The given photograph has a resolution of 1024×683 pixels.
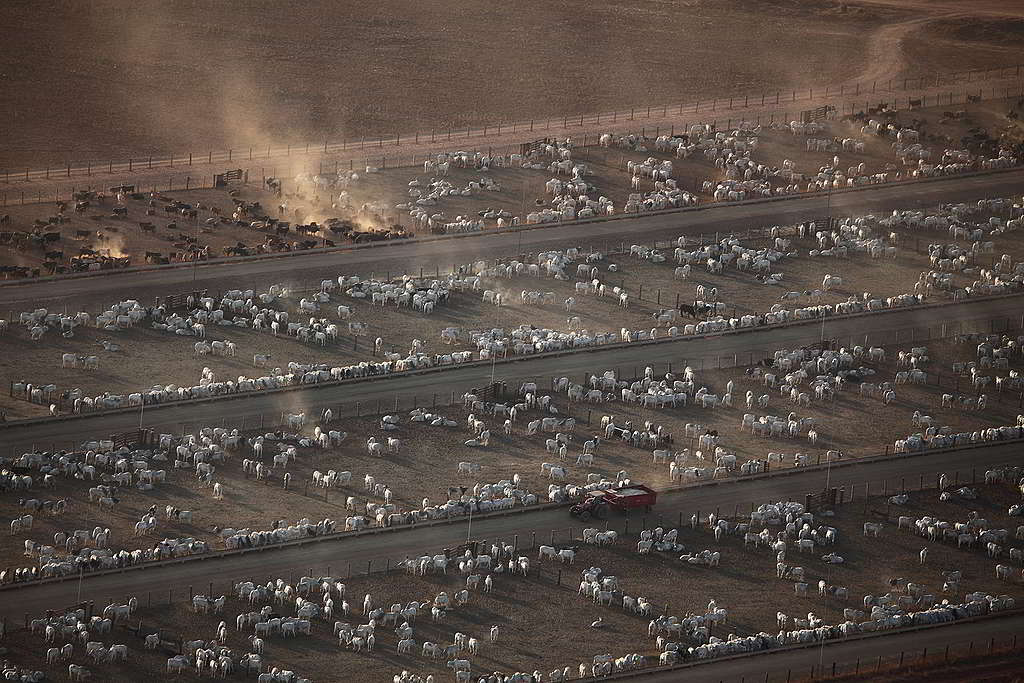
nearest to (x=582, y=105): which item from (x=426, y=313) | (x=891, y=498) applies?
(x=426, y=313)

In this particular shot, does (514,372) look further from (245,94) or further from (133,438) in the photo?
(245,94)

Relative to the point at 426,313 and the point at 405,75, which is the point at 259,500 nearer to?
the point at 426,313

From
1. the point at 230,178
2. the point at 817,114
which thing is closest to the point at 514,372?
the point at 230,178

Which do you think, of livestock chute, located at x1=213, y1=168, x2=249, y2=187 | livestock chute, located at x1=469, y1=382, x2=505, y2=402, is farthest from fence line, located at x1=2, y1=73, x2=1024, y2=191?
livestock chute, located at x1=469, y1=382, x2=505, y2=402

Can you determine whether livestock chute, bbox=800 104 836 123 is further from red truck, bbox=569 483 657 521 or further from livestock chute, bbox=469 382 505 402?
red truck, bbox=569 483 657 521

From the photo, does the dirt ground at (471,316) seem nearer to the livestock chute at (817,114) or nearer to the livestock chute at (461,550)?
the livestock chute at (461,550)

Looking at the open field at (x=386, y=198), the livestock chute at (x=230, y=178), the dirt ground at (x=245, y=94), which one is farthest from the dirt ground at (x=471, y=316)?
the dirt ground at (x=245, y=94)
